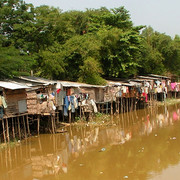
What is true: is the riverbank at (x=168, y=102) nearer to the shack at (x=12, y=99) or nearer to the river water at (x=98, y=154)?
the river water at (x=98, y=154)

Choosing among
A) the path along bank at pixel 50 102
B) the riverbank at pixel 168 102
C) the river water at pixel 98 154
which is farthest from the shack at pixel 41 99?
the riverbank at pixel 168 102

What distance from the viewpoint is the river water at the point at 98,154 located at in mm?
8632

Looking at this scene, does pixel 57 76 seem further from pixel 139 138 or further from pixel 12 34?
pixel 139 138

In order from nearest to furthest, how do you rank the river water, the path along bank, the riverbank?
the river water < the path along bank < the riverbank

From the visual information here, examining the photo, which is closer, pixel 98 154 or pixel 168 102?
pixel 98 154

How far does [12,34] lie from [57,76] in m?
5.28

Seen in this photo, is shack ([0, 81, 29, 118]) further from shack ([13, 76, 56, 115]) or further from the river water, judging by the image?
the river water

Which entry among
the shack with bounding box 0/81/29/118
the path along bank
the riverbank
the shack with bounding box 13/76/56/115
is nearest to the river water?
the path along bank

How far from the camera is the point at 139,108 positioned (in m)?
23.5

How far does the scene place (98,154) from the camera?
10.5 m

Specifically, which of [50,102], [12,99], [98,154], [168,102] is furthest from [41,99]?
[168,102]

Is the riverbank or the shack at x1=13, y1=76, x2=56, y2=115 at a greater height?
the shack at x1=13, y1=76, x2=56, y2=115

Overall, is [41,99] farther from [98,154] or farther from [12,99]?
[98,154]

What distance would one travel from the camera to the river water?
340 inches
